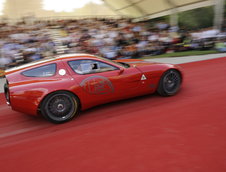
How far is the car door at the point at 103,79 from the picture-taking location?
3.97m

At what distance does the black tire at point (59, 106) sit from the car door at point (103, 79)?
289 mm

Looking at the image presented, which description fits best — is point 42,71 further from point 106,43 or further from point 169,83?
point 106,43

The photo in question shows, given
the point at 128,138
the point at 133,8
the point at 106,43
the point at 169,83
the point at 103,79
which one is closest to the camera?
the point at 128,138

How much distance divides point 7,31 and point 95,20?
827 centimetres

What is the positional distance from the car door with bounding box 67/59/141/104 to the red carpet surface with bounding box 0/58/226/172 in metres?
0.36

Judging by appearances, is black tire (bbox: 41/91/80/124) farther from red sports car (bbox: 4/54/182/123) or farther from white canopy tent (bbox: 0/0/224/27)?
white canopy tent (bbox: 0/0/224/27)

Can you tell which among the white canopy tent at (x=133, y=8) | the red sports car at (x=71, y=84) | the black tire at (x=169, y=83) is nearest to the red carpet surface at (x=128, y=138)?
the black tire at (x=169, y=83)

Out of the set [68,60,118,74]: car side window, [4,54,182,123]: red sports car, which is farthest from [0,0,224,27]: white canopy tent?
[68,60,118,74]: car side window

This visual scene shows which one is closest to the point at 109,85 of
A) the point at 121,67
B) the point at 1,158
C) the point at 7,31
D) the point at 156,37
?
the point at 121,67

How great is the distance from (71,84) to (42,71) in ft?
2.01

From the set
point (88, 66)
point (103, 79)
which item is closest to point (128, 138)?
point (103, 79)

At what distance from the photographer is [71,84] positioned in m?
3.84

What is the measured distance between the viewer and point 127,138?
3166 mm

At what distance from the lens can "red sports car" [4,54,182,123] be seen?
3652 mm
